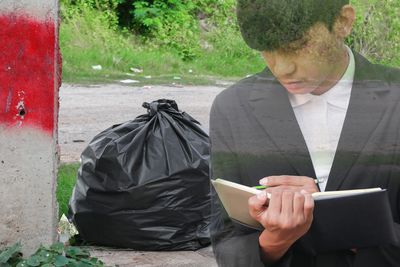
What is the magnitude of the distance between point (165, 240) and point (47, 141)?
105 centimetres

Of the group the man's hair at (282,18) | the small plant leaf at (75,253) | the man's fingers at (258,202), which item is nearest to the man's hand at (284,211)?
the man's fingers at (258,202)

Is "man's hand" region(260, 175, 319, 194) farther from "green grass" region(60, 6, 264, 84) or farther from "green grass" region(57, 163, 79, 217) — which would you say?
"green grass" region(57, 163, 79, 217)

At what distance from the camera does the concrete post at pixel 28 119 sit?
3.14 meters

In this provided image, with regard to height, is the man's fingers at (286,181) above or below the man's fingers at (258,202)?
above

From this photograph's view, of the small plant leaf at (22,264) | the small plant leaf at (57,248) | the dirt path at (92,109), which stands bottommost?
the dirt path at (92,109)

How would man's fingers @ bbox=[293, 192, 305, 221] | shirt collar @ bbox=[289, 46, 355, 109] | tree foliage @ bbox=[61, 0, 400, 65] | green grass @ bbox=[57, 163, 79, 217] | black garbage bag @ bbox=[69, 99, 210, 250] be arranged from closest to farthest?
man's fingers @ bbox=[293, 192, 305, 221]
shirt collar @ bbox=[289, 46, 355, 109]
tree foliage @ bbox=[61, 0, 400, 65]
black garbage bag @ bbox=[69, 99, 210, 250]
green grass @ bbox=[57, 163, 79, 217]

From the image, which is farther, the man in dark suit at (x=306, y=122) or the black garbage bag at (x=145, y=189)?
the black garbage bag at (x=145, y=189)

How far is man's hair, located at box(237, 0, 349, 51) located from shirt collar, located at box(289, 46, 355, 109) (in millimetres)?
87

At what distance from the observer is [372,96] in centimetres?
154

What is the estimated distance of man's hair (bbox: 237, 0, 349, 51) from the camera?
4.86 ft

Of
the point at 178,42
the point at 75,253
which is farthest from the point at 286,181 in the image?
the point at 75,253

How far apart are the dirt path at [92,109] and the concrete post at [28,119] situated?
1.94 metres

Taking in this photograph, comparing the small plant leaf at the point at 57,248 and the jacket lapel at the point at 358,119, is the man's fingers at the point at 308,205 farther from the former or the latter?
the small plant leaf at the point at 57,248

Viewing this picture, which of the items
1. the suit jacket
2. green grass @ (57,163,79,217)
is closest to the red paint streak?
green grass @ (57,163,79,217)
